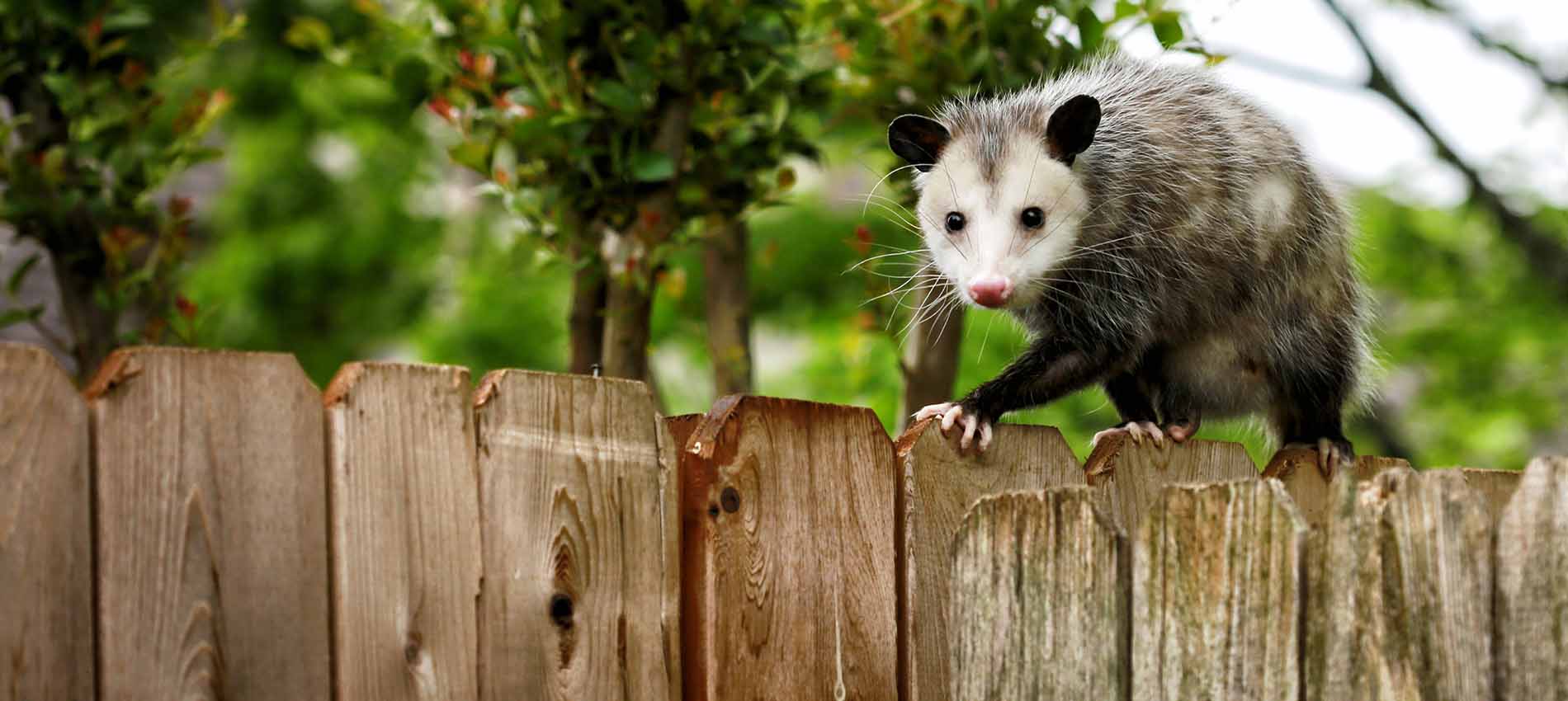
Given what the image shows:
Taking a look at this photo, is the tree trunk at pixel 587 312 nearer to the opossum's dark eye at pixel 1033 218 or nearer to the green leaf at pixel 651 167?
the green leaf at pixel 651 167

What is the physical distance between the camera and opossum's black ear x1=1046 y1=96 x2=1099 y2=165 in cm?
211

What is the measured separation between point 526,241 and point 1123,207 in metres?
1.04

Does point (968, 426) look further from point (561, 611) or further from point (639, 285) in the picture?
point (639, 285)

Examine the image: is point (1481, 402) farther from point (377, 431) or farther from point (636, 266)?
point (377, 431)

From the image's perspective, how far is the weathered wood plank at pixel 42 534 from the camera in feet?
4.09

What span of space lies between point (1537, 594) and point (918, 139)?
50.1 inches

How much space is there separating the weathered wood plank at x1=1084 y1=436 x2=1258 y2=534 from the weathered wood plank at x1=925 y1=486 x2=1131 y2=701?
425 mm

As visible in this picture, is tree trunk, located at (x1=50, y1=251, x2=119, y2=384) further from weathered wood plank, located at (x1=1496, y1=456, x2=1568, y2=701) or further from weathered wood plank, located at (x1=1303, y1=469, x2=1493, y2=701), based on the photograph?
weathered wood plank, located at (x1=1496, y1=456, x2=1568, y2=701)

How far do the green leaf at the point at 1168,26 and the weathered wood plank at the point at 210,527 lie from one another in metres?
1.53

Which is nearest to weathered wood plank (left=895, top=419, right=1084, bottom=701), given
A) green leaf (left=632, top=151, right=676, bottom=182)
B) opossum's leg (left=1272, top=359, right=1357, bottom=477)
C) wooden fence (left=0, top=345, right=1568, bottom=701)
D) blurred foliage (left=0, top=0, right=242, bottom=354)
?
wooden fence (left=0, top=345, right=1568, bottom=701)

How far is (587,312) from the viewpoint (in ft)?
8.75

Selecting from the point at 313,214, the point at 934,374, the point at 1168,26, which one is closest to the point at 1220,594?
the point at 1168,26

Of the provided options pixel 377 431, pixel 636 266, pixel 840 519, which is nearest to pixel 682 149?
pixel 636 266

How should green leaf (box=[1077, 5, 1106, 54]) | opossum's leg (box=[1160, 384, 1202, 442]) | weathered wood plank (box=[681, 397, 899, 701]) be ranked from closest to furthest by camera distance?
weathered wood plank (box=[681, 397, 899, 701]), green leaf (box=[1077, 5, 1106, 54]), opossum's leg (box=[1160, 384, 1202, 442])
